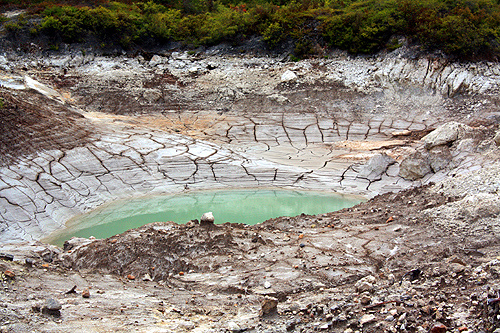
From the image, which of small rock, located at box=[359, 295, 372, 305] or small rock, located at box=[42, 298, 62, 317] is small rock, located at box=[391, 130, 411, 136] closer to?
small rock, located at box=[359, 295, 372, 305]

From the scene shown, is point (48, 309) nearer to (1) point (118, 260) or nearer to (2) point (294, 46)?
(1) point (118, 260)

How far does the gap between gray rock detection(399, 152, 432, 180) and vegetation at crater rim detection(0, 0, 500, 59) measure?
548cm

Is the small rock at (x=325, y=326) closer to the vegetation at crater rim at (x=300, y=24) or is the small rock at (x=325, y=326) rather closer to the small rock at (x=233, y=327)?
the small rock at (x=233, y=327)

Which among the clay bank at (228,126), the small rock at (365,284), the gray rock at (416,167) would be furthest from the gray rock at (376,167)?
the small rock at (365,284)

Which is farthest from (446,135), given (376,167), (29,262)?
(29,262)

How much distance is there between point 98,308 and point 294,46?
1335 cm

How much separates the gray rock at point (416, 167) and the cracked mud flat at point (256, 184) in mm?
33

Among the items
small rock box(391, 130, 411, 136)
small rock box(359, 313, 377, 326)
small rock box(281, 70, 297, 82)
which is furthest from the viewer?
small rock box(281, 70, 297, 82)

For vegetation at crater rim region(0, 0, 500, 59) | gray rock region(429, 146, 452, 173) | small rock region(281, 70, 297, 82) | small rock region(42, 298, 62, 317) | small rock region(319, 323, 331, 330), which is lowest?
gray rock region(429, 146, 452, 173)

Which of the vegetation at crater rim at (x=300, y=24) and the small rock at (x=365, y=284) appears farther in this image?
the vegetation at crater rim at (x=300, y=24)

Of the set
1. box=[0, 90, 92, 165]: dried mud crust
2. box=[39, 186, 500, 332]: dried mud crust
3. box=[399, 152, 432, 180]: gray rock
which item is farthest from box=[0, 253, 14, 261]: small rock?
box=[399, 152, 432, 180]: gray rock

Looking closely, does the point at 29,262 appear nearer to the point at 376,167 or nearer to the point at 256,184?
the point at 256,184

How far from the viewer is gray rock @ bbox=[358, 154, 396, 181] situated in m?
10.5

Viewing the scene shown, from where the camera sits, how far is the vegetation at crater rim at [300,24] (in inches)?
545
